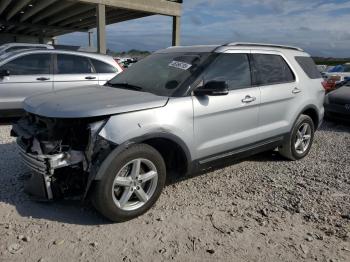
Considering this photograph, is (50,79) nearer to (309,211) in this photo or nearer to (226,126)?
(226,126)

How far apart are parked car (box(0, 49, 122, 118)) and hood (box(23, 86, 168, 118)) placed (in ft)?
11.8

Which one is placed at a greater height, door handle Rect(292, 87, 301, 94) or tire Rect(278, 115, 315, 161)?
door handle Rect(292, 87, 301, 94)

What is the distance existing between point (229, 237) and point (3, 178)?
287 cm

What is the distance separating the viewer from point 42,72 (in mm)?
7492

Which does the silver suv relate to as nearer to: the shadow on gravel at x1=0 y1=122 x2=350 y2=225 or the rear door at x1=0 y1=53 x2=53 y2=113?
the shadow on gravel at x1=0 y1=122 x2=350 y2=225

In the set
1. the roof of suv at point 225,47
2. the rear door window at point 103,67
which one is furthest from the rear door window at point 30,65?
the roof of suv at point 225,47

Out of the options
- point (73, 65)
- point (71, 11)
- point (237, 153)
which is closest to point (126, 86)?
point (237, 153)

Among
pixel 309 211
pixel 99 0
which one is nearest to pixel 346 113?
pixel 309 211

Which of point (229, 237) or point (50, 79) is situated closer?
point (229, 237)

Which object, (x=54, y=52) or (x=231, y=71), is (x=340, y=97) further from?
(x=54, y=52)

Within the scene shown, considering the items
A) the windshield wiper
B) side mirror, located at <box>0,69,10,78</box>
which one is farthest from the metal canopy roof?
the windshield wiper

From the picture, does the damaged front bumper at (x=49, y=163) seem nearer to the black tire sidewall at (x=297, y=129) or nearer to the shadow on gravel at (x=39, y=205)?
the shadow on gravel at (x=39, y=205)

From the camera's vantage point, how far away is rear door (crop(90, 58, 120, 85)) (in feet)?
26.3

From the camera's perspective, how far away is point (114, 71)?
8219 mm
